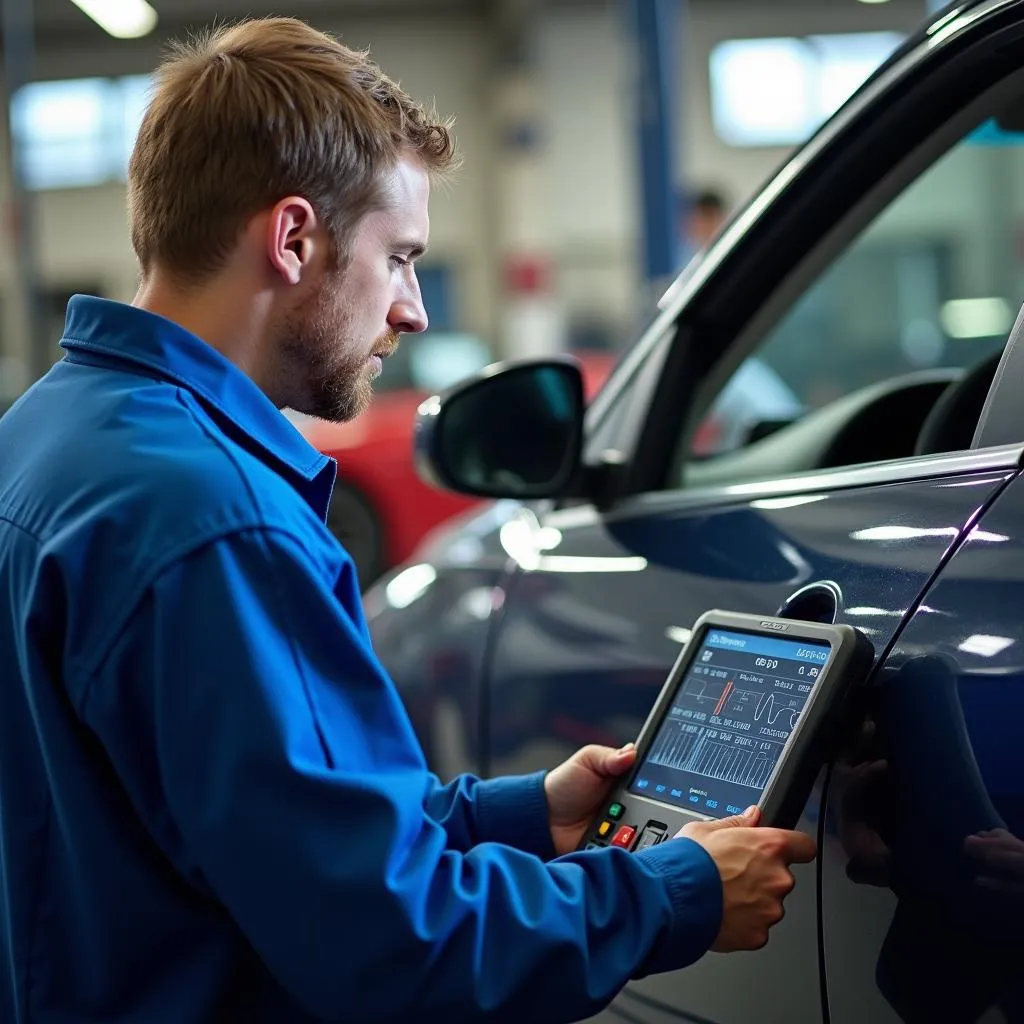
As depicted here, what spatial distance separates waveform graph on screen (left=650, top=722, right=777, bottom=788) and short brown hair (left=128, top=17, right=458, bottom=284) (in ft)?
1.94

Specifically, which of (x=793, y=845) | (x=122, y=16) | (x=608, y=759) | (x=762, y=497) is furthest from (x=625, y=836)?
(x=122, y=16)

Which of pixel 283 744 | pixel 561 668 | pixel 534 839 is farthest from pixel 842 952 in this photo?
pixel 561 668

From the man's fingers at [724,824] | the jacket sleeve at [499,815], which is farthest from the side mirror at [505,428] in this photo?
the man's fingers at [724,824]

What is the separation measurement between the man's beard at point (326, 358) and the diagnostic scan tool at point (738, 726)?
0.45 m

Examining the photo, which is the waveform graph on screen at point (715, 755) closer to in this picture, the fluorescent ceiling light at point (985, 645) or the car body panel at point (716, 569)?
the car body panel at point (716, 569)

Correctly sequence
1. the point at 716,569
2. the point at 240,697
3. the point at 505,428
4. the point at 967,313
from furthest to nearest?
the point at 967,313 → the point at 505,428 → the point at 716,569 → the point at 240,697

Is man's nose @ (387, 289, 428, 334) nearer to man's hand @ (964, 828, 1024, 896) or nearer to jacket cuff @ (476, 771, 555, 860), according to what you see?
jacket cuff @ (476, 771, 555, 860)

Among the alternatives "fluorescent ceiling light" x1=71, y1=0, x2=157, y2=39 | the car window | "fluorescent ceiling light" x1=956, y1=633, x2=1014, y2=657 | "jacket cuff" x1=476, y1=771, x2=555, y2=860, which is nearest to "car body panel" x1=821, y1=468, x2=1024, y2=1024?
"fluorescent ceiling light" x1=956, y1=633, x2=1014, y2=657

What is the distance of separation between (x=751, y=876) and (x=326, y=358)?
607 millimetres

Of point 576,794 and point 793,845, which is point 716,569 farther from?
point 793,845

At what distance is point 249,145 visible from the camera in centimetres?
137

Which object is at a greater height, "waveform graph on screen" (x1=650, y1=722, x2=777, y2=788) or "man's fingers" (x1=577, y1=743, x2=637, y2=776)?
"waveform graph on screen" (x1=650, y1=722, x2=777, y2=788)

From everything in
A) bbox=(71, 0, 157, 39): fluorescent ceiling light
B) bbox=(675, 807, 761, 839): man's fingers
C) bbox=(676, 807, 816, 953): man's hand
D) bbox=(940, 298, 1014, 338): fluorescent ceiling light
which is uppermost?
bbox=(71, 0, 157, 39): fluorescent ceiling light

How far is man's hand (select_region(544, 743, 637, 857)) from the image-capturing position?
5.36 feet
